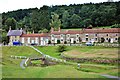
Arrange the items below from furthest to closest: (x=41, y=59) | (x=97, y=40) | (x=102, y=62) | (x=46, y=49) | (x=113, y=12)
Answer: (x=113, y=12)
(x=97, y=40)
(x=46, y=49)
(x=41, y=59)
(x=102, y=62)

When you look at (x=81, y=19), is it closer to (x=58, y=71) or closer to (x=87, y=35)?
(x=87, y=35)

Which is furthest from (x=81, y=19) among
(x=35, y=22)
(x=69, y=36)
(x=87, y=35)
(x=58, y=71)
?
(x=58, y=71)

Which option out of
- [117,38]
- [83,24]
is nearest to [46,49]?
[117,38]

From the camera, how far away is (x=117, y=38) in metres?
92.8

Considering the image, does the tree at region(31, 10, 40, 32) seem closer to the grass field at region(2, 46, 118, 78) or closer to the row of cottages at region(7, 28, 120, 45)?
the row of cottages at region(7, 28, 120, 45)

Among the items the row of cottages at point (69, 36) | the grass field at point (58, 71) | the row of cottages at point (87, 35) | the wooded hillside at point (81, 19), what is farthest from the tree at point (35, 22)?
the grass field at point (58, 71)

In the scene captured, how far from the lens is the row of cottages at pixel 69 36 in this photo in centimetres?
9512

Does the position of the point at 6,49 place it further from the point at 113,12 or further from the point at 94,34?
the point at 113,12

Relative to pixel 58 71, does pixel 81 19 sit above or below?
above

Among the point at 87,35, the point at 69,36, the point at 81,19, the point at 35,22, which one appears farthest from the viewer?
the point at 35,22

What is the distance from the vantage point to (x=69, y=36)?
Result: 10144 centimetres

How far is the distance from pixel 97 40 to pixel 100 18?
48328 millimetres

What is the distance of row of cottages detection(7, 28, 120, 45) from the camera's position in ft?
312

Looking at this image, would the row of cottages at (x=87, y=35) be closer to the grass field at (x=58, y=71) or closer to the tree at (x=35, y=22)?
the grass field at (x=58, y=71)
